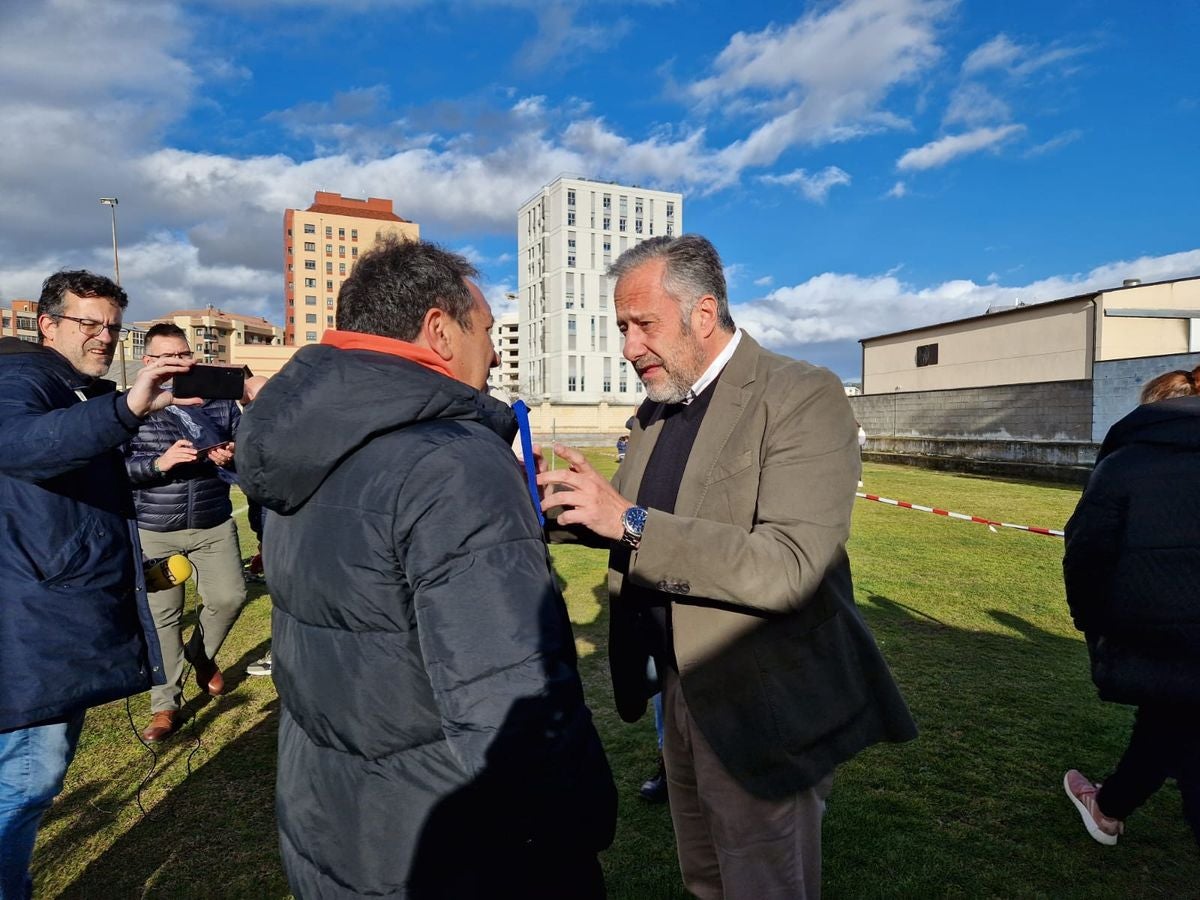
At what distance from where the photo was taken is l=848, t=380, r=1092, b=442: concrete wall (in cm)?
2052

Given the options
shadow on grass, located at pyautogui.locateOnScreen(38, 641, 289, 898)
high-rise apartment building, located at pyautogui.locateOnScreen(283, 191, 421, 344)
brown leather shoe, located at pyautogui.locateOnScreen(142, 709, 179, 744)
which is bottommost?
shadow on grass, located at pyautogui.locateOnScreen(38, 641, 289, 898)

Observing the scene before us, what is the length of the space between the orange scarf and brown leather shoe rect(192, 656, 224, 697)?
4.49 m

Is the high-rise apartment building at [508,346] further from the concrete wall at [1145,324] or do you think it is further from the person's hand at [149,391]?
the person's hand at [149,391]

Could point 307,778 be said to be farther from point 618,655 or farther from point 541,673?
point 618,655

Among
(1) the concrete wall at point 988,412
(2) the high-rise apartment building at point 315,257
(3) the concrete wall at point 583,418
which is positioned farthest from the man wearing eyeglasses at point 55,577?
(2) the high-rise apartment building at point 315,257

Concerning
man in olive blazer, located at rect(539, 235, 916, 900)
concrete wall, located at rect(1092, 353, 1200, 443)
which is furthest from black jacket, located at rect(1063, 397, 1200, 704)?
concrete wall, located at rect(1092, 353, 1200, 443)

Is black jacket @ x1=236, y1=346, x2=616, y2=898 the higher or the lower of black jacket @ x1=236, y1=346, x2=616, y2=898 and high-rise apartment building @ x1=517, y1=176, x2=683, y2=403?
the lower

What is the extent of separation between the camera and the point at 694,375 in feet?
7.50

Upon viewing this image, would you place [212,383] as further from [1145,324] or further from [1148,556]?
[1145,324]

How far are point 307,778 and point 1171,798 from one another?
168 inches

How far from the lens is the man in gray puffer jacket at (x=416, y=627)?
1289 mm

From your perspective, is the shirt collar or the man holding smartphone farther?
the man holding smartphone

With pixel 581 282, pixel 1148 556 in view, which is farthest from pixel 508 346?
pixel 1148 556

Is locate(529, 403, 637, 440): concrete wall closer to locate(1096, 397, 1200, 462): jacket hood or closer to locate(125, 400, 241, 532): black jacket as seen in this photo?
locate(125, 400, 241, 532): black jacket
